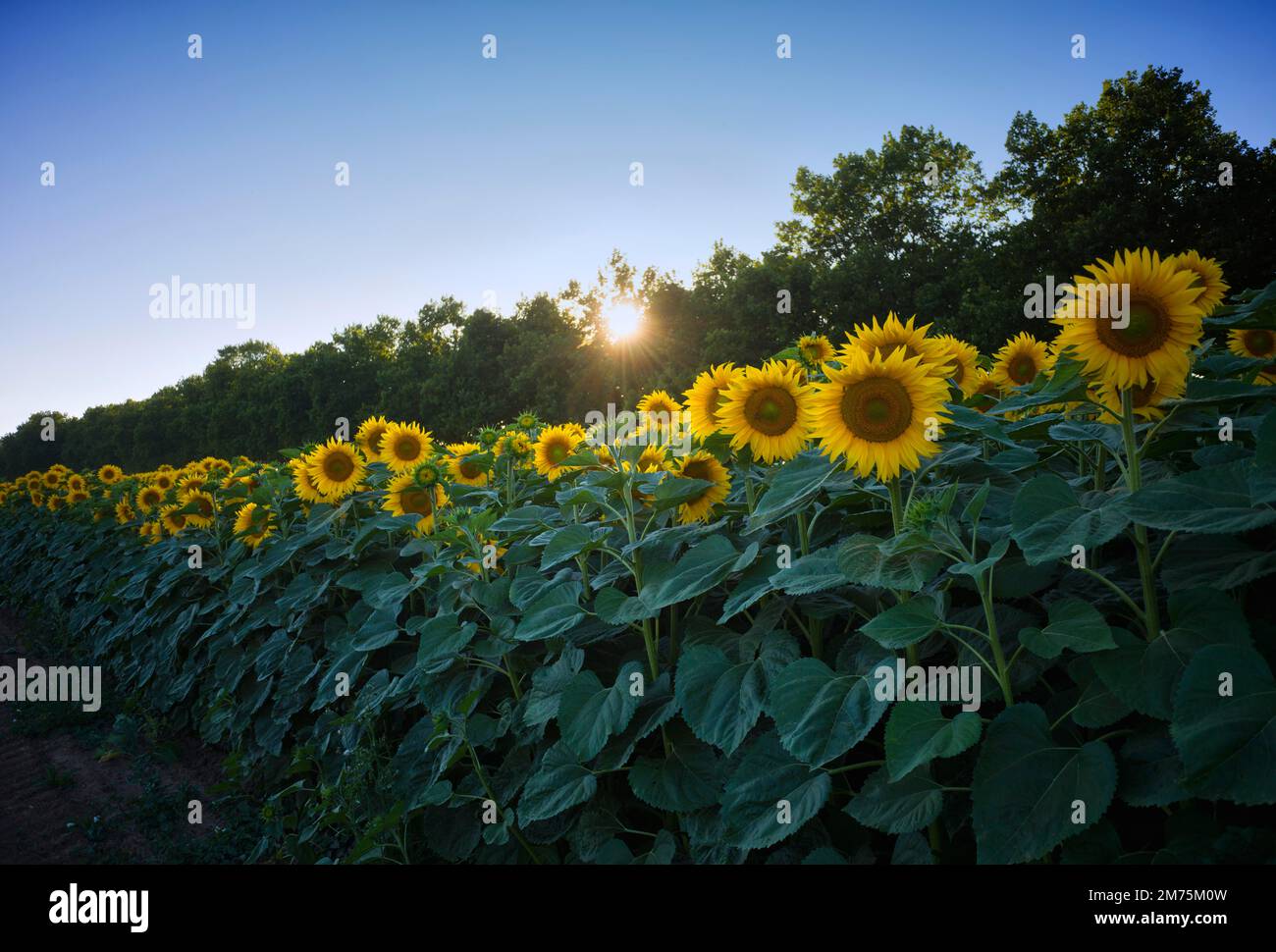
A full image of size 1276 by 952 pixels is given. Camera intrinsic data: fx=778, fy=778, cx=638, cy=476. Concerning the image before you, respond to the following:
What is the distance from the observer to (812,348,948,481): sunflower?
189 cm

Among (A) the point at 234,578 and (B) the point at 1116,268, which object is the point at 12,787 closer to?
(A) the point at 234,578

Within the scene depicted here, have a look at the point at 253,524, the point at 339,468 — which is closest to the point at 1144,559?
the point at 339,468

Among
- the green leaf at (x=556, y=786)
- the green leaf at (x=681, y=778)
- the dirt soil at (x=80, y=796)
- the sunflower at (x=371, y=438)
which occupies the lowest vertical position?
the dirt soil at (x=80, y=796)

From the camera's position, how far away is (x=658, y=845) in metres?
2.16

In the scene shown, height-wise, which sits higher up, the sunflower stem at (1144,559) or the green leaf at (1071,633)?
the sunflower stem at (1144,559)

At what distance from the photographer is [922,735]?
1.57 metres

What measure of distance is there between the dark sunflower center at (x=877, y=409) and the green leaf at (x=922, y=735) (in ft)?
2.11

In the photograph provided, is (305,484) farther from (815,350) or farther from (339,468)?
(815,350)

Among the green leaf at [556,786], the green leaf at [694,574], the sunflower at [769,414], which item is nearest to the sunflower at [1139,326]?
the sunflower at [769,414]

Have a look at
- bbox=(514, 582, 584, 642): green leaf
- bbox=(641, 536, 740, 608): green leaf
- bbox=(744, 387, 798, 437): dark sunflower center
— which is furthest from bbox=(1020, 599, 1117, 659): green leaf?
bbox=(514, 582, 584, 642): green leaf

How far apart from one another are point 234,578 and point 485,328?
40840 millimetres

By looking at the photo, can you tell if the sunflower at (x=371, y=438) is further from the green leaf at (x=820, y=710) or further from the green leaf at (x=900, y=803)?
the green leaf at (x=900, y=803)

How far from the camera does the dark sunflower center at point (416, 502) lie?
158 inches

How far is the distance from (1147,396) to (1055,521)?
546 mm
